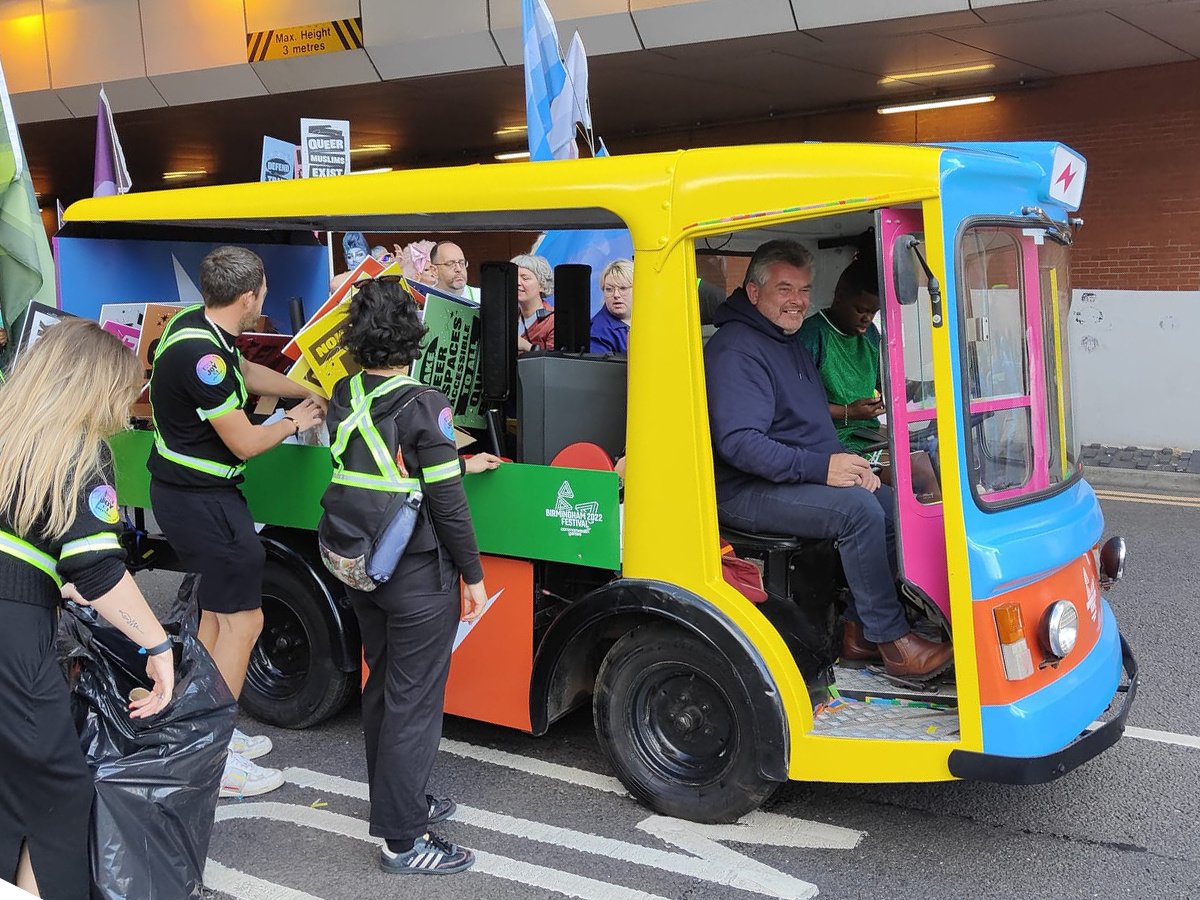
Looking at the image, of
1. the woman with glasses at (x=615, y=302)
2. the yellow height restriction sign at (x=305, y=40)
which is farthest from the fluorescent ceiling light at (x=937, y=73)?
the woman with glasses at (x=615, y=302)

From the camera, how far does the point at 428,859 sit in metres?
3.55

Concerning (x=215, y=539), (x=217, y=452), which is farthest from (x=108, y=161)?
(x=215, y=539)

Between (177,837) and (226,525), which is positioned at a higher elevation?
(226,525)

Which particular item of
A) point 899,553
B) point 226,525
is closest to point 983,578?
point 899,553

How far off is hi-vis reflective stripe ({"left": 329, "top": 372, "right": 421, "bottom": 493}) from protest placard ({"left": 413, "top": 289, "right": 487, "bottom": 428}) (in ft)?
2.89

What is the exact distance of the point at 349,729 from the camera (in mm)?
4758

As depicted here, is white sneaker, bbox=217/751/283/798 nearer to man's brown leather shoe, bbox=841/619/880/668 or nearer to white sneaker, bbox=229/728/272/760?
white sneaker, bbox=229/728/272/760

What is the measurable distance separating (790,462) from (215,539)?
2051mm

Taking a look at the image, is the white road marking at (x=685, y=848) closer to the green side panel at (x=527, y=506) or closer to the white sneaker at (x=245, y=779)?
the white sneaker at (x=245, y=779)

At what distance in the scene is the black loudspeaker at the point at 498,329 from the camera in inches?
165

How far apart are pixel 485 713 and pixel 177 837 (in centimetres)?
132

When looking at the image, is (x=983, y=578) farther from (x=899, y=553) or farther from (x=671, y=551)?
(x=671, y=551)

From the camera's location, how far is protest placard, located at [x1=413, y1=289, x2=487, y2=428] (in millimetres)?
4328

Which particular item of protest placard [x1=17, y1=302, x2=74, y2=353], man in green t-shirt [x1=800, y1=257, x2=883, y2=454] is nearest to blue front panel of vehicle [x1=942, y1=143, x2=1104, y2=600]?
man in green t-shirt [x1=800, y1=257, x2=883, y2=454]
